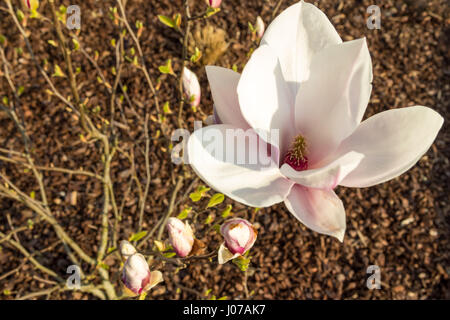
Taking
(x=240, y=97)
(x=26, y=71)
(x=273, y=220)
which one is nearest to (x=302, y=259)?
(x=273, y=220)

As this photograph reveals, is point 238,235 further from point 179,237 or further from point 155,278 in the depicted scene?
point 155,278

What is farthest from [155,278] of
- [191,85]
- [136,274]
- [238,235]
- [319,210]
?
[191,85]

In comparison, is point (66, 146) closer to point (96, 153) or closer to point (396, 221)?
point (96, 153)

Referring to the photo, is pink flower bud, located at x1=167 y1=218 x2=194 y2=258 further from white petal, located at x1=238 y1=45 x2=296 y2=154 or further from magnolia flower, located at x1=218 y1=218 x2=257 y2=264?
white petal, located at x1=238 y1=45 x2=296 y2=154

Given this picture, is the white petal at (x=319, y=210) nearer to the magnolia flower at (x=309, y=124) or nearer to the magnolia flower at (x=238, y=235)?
the magnolia flower at (x=309, y=124)

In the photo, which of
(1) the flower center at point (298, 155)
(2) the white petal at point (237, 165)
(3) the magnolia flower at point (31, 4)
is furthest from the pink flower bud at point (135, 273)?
(3) the magnolia flower at point (31, 4)

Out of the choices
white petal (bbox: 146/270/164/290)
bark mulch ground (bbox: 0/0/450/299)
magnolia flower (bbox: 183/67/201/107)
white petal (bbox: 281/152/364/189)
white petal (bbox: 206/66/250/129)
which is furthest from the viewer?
bark mulch ground (bbox: 0/0/450/299)

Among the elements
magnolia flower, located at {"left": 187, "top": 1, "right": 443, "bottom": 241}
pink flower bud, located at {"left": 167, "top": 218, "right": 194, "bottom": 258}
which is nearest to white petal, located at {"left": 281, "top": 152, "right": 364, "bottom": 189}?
magnolia flower, located at {"left": 187, "top": 1, "right": 443, "bottom": 241}
